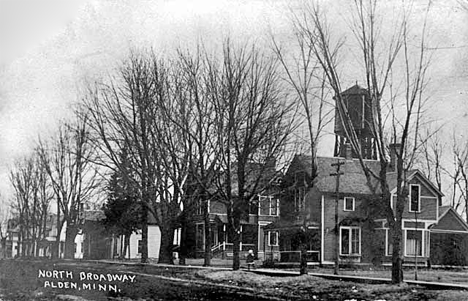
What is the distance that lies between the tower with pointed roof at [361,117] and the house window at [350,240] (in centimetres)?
691

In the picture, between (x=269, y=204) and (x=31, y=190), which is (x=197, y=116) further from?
(x=31, y=190)

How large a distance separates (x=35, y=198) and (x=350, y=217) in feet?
71.5

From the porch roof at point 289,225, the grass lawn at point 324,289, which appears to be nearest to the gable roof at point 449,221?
the grass lawn at point 324,289

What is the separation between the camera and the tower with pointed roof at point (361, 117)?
52.0 feet

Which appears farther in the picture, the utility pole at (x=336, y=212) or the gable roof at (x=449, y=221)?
the utility pole at (x=336, y=212)

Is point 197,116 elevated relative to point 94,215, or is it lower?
elevated

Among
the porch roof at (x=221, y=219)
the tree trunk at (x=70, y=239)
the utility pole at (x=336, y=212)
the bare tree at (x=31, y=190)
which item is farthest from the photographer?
the porch roof at (x=221, y=219)

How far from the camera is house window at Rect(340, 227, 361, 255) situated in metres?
24.2

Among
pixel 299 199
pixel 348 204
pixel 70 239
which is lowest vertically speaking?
pixel 70 239

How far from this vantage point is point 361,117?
1700cm

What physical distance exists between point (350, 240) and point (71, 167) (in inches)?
512

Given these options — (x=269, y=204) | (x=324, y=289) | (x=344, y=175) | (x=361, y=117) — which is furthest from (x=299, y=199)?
(x=324, y=289)

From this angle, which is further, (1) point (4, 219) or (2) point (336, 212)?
(1) point (4, 219)

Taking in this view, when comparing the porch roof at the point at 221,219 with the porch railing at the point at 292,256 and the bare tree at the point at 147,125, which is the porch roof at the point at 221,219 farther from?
the bare tree at the point at 147,125
